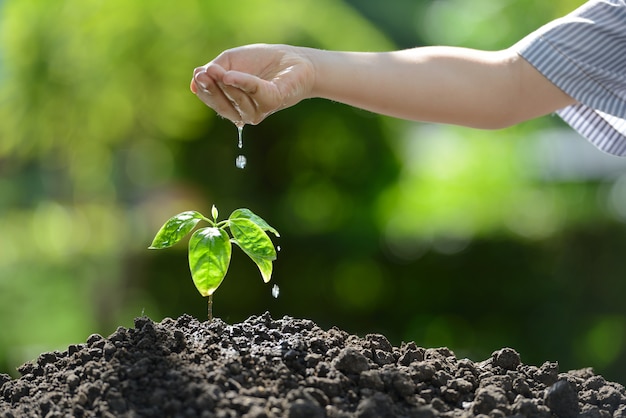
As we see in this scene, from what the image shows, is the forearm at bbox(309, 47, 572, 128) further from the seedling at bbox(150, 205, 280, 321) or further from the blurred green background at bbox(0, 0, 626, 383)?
the blurred green background at bbox(0, 0, 626, 383)

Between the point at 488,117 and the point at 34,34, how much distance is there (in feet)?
13.3

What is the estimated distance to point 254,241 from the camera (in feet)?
5.00

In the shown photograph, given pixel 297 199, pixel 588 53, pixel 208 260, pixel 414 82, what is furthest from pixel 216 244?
pixel 297 199

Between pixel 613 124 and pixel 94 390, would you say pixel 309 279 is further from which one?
pixel 94 390

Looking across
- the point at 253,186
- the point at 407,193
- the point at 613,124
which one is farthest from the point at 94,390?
the point at 407,193

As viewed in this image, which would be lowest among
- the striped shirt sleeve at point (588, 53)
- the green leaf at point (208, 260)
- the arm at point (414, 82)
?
the green leaf at point (208, 260)

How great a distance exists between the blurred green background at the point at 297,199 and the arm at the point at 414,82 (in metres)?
2.10

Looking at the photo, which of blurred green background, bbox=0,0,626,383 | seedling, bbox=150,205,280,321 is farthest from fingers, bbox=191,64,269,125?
blurred green background, bbox=0,0,626,383

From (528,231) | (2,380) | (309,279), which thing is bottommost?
(2,380)

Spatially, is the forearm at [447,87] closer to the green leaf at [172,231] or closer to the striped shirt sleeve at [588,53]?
the striped shirt sleeve at [588,53]

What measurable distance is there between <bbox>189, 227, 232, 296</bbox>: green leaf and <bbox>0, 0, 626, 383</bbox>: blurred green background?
110 inches

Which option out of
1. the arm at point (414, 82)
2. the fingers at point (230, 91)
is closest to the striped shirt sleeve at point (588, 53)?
the arm at point (414, 82)

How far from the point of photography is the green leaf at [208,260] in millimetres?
1478

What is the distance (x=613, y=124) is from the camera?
2.26 metres
